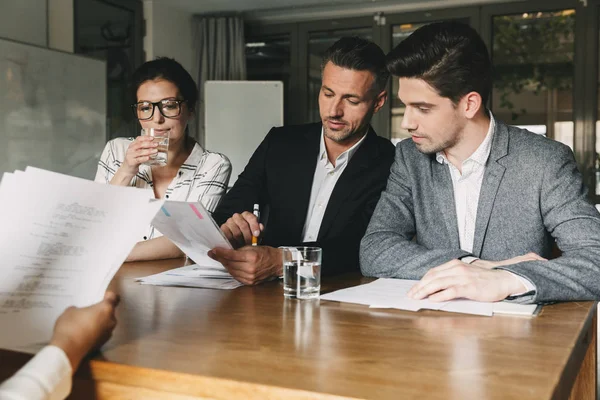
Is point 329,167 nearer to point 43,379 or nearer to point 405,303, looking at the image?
point 405,303

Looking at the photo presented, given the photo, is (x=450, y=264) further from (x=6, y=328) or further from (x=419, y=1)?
(x=419, y=1)

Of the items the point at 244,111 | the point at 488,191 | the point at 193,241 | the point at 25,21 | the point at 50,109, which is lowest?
the point at 193,241

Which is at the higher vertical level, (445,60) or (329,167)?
(445,60)

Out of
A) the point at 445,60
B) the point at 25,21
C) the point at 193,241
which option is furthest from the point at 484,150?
the point at 25,21

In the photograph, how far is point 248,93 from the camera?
5621mm

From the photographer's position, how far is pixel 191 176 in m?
2.16

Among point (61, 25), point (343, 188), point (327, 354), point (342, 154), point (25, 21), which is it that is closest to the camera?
point (327, 354)

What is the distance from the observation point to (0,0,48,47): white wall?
12.8 ft

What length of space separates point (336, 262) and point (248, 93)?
4.26 m

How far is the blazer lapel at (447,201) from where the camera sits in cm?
163

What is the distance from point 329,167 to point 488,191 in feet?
2.03

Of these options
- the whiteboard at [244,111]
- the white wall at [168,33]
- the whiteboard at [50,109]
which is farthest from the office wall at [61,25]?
the whiteboard at [244,111]

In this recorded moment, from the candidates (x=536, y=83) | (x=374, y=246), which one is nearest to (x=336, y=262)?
(x=374, y=246)

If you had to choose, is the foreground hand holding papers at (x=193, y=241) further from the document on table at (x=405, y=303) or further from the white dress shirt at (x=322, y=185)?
the white dress shirt at (x=322, y=185)
